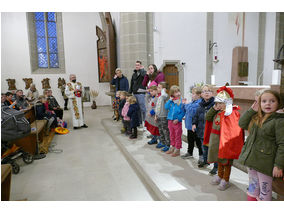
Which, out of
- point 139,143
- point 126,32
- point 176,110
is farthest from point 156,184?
point 126,32

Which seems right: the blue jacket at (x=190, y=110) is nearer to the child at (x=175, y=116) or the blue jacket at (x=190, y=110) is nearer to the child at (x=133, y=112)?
the child at (x=175, y=116)

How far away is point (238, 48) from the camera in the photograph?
30.9 ft

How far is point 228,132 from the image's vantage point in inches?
102

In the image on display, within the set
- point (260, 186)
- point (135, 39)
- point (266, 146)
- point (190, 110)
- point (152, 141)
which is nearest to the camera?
point (266, 146)

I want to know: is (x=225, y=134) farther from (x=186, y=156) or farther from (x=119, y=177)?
(x=119, y=177)

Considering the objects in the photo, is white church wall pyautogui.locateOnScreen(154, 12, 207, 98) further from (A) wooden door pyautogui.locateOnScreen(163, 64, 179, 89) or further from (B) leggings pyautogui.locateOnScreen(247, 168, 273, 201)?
(B) leggings pyautogui.locateOnScreen(247, 168, 273, 201)

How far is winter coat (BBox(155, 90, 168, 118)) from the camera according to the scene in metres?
4.20

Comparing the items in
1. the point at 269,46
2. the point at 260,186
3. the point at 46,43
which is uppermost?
the point at 46,43

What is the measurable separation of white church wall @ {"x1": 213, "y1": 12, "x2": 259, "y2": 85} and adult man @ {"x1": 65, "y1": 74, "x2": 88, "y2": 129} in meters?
5.84

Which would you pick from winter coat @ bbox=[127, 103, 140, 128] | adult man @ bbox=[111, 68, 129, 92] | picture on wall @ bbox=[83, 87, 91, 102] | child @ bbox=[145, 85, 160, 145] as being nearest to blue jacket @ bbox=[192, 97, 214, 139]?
child @ bbox=[145, 85, 160, 145]

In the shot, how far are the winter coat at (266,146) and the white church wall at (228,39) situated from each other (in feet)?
25.7

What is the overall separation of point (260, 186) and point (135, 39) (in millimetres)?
6534

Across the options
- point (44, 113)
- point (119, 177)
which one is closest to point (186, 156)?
point (119, 177)

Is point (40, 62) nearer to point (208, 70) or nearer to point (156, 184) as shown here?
point (208, 70)
